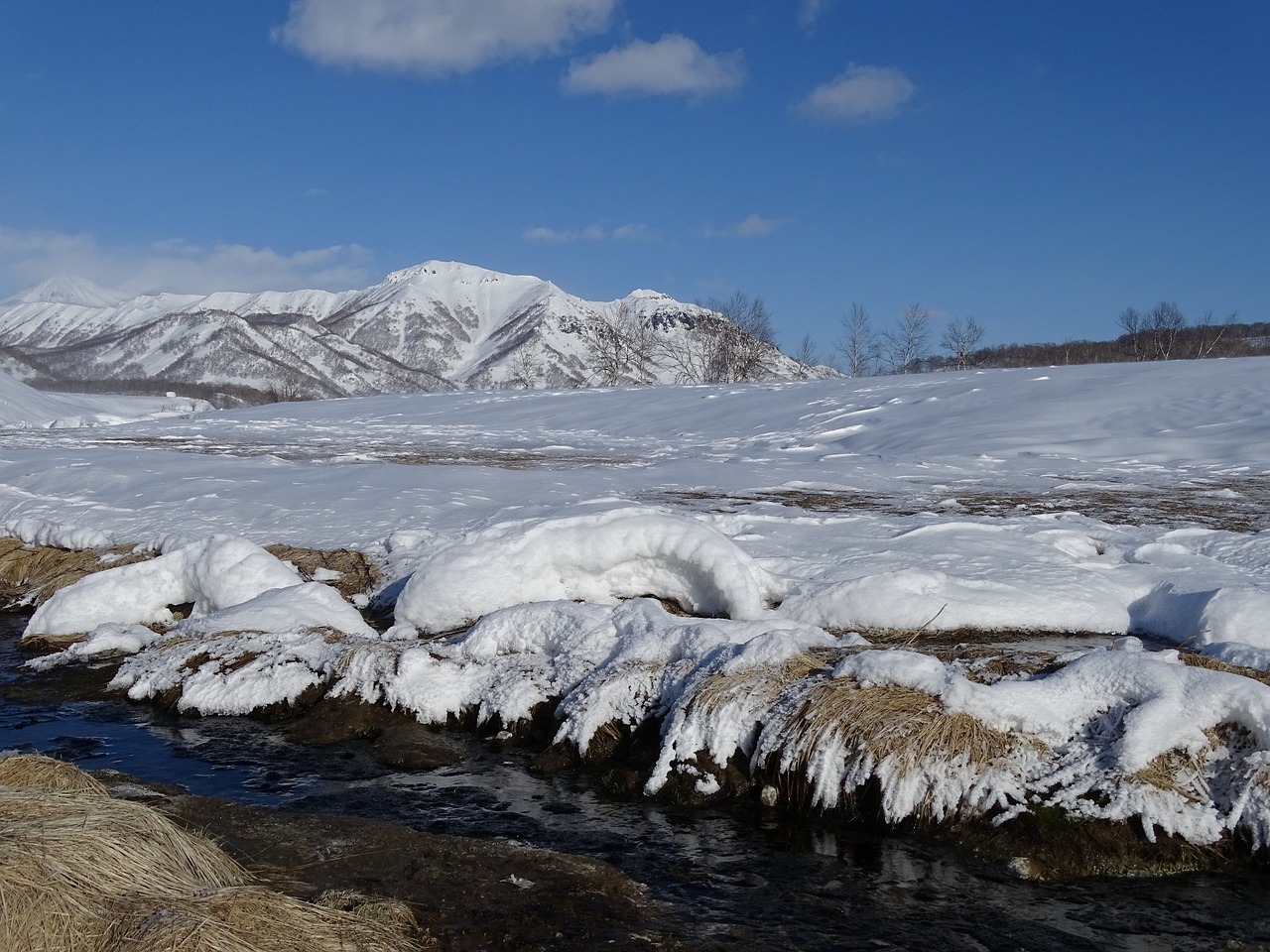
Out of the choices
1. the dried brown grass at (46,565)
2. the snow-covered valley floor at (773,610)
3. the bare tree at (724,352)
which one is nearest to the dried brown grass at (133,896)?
the snow-covered valley floor at (773,610)

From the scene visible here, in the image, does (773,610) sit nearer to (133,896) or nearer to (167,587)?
(133,896)

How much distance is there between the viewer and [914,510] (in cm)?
1286

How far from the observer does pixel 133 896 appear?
3.55 metres

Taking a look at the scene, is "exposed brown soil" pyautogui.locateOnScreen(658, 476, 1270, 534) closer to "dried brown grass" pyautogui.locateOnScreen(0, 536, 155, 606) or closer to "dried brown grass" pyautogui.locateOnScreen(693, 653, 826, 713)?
"dried brown grass" pyautogui.locateOnScreen(693, 653, 826, 713)

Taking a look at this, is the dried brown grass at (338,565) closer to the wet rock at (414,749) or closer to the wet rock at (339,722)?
the wet rock at (339,722)

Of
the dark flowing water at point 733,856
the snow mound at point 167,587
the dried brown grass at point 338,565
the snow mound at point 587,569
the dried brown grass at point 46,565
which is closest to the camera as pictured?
the dark flowing water at point 733,856

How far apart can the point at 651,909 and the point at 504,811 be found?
1510mm

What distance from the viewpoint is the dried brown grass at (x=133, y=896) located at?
334 cm

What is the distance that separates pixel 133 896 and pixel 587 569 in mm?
5833

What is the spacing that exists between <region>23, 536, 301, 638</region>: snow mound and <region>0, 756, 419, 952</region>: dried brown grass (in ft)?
17.5

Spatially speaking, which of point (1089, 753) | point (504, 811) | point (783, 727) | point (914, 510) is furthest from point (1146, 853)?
point (914, 510)

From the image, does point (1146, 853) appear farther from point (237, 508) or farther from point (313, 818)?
point (237, 508)

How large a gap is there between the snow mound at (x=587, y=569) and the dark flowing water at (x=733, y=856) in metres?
2.10

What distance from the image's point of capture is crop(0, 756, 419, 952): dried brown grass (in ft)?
10.9
